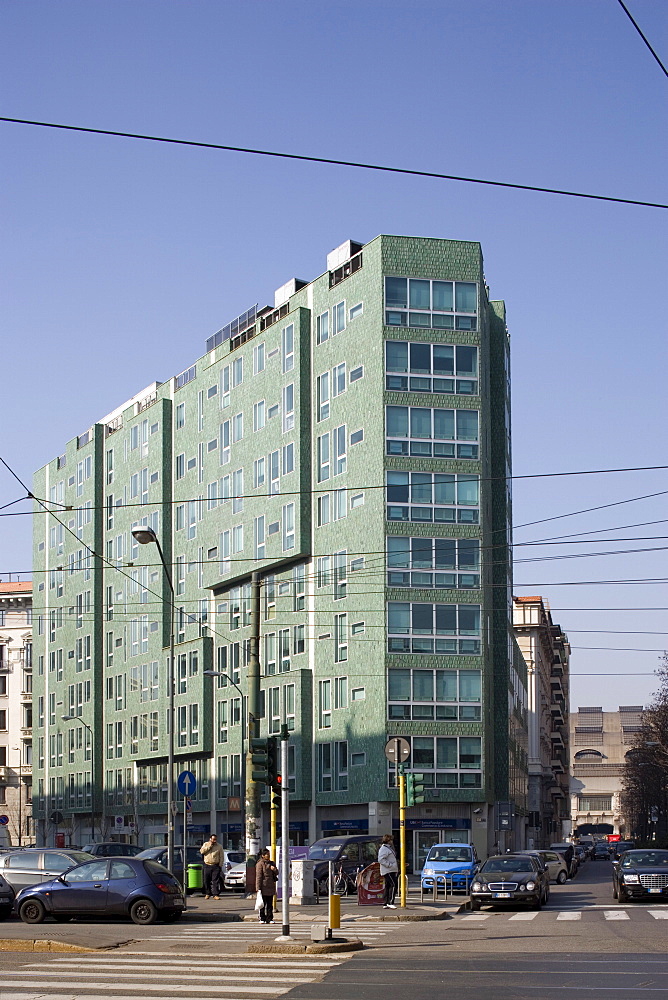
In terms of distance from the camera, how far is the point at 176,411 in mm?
84688

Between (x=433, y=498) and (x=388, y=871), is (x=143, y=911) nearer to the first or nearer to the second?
(x=388, y=871)

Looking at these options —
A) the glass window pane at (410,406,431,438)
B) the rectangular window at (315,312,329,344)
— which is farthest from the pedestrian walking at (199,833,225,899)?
the rectangular window at (315,312,329,344)

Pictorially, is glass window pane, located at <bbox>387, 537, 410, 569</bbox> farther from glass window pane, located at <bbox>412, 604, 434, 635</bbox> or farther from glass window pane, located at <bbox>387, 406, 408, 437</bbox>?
glass window pane, located at <bbox>387, 406, 408, 437</bbox>

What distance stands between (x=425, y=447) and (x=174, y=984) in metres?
49.3

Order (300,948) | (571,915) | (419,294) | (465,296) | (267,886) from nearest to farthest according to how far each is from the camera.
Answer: (300,948) → (267,886) → (571,915) → (419,294) → (465,296)

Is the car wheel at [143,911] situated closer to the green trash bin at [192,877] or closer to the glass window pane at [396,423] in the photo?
the green trash bin at [192,877]

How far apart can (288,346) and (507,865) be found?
138ft

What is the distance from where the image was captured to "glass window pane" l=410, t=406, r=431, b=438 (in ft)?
211

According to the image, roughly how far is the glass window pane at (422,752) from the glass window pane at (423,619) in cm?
502

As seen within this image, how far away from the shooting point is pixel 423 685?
2490 inches

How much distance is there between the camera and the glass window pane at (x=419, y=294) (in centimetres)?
6556

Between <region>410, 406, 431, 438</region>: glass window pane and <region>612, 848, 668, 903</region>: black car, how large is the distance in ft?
101

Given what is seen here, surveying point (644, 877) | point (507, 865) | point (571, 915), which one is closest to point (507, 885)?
point (507, 865)

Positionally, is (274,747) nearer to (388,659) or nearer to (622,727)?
(388,659)
